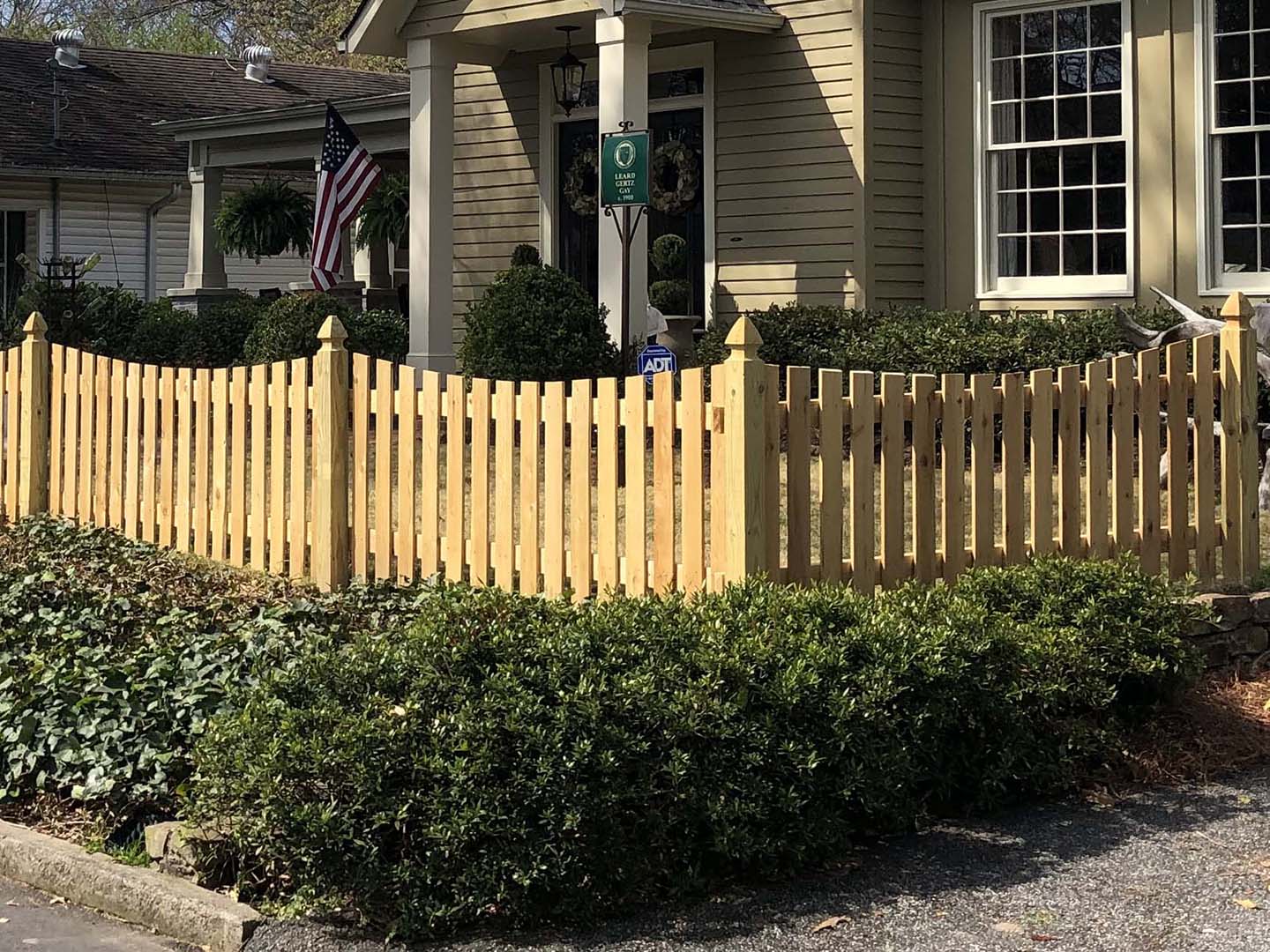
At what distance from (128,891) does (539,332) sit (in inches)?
343

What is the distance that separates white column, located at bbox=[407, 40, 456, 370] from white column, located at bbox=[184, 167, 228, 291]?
29.7 feet

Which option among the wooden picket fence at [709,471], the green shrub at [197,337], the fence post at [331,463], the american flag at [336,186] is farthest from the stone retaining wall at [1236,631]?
the green shrub at [197,337]

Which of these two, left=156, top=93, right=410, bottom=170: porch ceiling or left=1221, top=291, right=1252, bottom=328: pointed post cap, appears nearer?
left=1221, top=291, right=1252, bottom=328: pointed post cap

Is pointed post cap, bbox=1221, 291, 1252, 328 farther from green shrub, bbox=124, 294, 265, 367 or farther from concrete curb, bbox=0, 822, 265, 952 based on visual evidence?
green shrub, bbox=124, 294, 265, 367

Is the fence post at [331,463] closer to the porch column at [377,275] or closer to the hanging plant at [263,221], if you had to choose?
the porch column at [377,275]

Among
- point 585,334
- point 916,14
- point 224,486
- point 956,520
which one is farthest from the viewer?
point 916,14

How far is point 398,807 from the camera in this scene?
5.01m

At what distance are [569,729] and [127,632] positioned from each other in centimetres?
358

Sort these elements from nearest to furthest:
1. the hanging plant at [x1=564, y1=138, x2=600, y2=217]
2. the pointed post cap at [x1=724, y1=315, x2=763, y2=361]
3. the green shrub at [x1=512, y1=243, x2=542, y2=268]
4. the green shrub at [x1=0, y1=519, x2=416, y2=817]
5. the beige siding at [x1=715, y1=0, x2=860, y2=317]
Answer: the green shrub at [x1=0, y1=519, x2=416, y2=817] → the pointed post cap at [x1=724, y1=315, x2=763, y2=361] → the beige siding at [x1=715, y1=0, x2=860, y2=317] → the hanging plant at [x1=564, y1=138, x2=600, y2=217] → the green shrub at [x1=512, y1=243, x2=542, y2=268]

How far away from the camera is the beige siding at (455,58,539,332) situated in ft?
58.4

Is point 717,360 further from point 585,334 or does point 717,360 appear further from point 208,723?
point 208,723

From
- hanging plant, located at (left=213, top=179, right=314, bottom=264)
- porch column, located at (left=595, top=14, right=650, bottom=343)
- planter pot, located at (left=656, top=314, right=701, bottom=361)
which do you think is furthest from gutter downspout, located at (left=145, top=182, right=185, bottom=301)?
porch column, located at (left=595, top=14, right=650, bottom=343)

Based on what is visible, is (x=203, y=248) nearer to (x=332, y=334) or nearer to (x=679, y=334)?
(x=679, y=334)

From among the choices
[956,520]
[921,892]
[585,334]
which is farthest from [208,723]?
[585,334]
